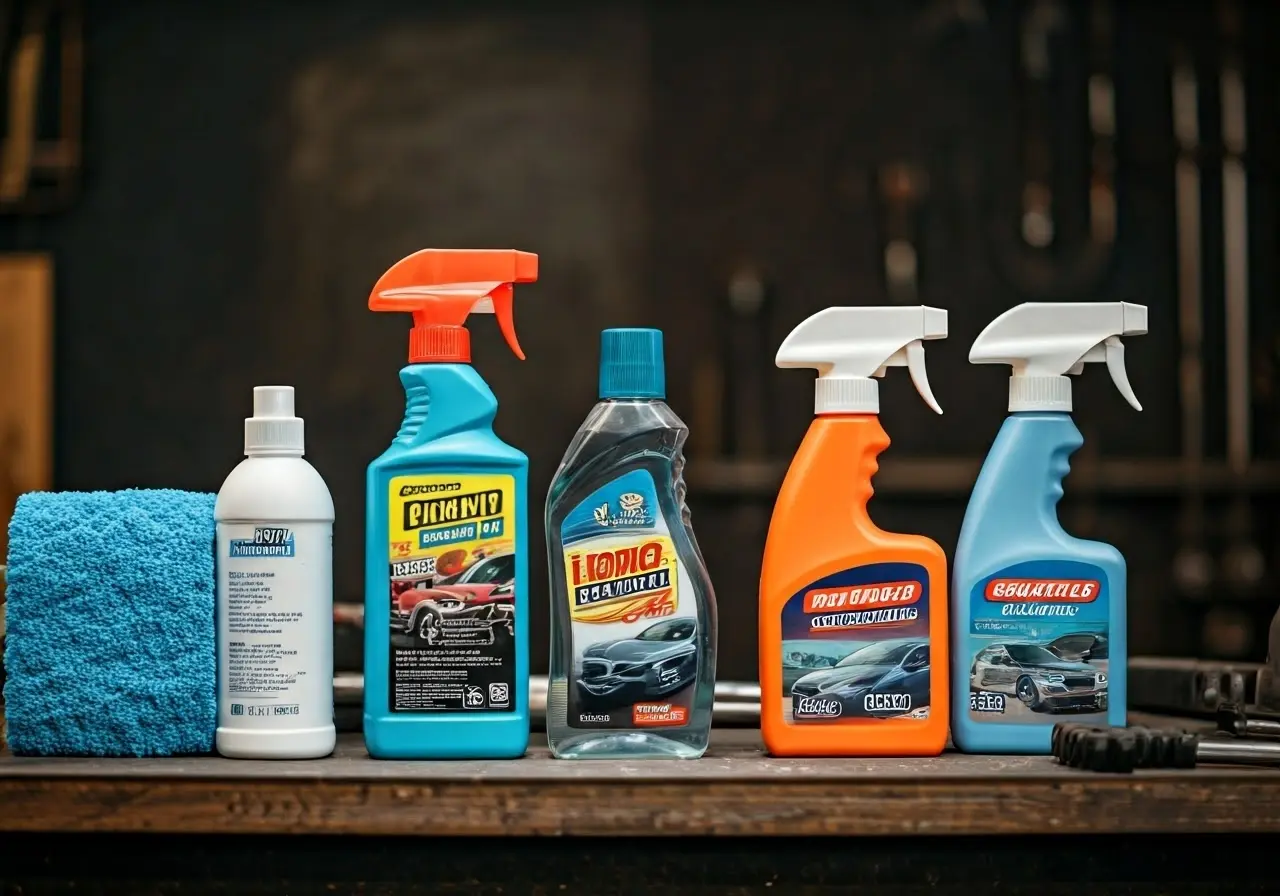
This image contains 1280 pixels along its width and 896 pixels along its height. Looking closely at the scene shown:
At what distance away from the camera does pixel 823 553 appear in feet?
2.25

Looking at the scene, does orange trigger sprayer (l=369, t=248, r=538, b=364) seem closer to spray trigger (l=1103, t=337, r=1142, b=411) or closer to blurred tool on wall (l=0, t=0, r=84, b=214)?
spray trigger (l=1103, t=337, r=1142, b=411)

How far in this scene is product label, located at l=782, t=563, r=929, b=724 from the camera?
68cm

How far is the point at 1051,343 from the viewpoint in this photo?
709mm

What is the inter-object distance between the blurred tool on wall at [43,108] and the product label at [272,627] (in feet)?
4.22

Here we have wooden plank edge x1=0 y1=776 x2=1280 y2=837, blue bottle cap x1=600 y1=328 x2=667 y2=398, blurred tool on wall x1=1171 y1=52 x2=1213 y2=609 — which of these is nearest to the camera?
wooden plank edge x1=0 y1=776 x2=1280 y2=837

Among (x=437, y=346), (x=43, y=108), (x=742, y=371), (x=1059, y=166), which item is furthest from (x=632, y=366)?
(x=43, y=108)

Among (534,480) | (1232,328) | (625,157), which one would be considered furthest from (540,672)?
(1232,328)

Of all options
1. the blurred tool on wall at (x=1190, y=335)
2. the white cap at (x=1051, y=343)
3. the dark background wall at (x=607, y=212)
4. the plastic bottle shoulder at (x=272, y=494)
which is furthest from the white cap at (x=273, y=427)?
the blurred tool on wall at (x=1190, y=335)

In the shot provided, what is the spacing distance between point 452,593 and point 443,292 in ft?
0.51

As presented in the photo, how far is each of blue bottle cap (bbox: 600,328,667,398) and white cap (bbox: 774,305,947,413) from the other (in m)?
0.07

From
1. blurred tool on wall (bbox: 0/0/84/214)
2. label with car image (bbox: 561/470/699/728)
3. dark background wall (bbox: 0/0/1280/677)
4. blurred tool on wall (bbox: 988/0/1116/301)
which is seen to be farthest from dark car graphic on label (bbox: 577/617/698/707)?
blurred tool on wall (bbox: 0/0/84/214)

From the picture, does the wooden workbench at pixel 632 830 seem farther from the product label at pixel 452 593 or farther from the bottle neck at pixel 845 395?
the bottle neck at pixel 845 395

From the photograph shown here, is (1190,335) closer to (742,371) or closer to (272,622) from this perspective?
(742,371)

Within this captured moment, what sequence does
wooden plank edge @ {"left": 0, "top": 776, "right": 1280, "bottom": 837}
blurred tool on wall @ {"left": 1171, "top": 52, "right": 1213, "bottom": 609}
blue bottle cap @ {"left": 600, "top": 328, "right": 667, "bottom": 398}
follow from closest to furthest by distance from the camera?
wooden plank edge @ {"left": 0, "top": 776, "right": 1280, "bottom": 837} < blue bottle cap @ {"left": 600, "top": 328, "right": 667, "bottom": 398} < blurred tool on wall @ {"left": 1171, "top": 52, "right": 1213, "bottom": 609}
